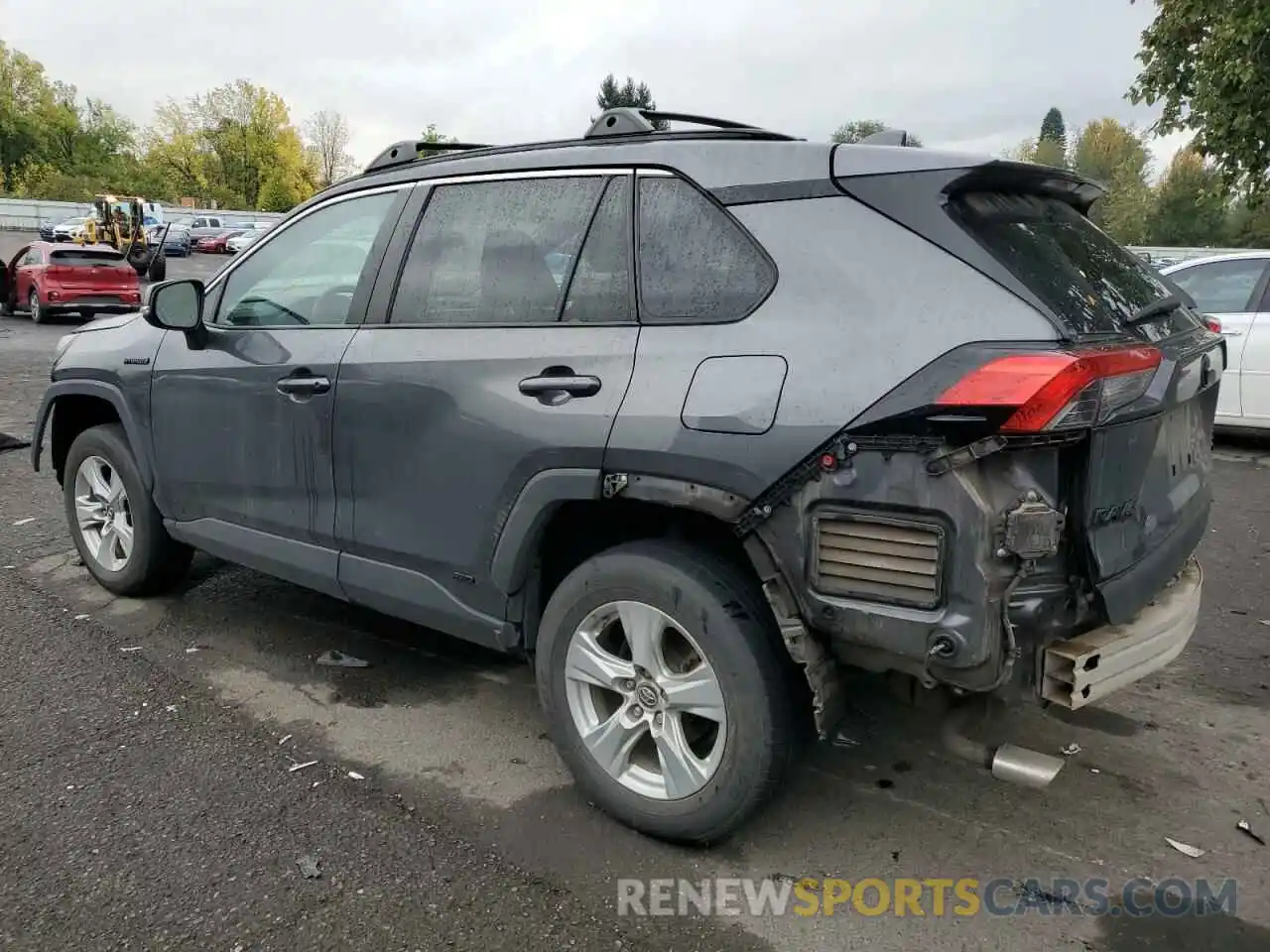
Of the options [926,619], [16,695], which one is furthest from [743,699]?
[16,695]

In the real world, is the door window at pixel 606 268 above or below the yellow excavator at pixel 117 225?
below

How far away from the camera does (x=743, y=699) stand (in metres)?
2.55

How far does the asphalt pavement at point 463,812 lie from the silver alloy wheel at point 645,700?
0.22 metres

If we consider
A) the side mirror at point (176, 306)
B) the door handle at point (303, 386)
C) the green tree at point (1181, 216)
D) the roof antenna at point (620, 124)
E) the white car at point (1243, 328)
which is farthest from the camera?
the green tree at point (1181, 216)

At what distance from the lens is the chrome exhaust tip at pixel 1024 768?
2.68 metres

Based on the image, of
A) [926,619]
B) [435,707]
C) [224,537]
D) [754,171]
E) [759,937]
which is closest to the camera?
[926,619]

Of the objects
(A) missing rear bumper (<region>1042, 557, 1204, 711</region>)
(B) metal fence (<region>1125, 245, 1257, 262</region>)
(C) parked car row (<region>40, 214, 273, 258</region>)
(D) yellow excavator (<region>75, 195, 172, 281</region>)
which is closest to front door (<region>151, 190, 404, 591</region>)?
(A) missing rear bumper (<region>1042, 557, 1204, 711</region>)

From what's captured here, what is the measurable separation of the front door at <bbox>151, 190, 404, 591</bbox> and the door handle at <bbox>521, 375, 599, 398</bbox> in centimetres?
92

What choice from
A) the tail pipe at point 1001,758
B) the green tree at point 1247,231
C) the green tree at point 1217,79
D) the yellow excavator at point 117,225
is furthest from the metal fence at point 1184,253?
the yellow excavator at point 117,225

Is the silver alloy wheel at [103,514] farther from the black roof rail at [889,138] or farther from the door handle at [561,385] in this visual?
the black roof rail at [889,138]

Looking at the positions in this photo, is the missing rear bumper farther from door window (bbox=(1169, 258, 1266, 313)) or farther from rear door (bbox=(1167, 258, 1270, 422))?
door window (bbox=(1169, 258, 1266, 313))

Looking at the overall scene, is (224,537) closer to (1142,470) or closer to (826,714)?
(826,714)

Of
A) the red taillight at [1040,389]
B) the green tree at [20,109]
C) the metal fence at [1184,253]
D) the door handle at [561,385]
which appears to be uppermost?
the green tree at [20,109]

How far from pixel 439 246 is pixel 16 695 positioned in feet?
7.74
